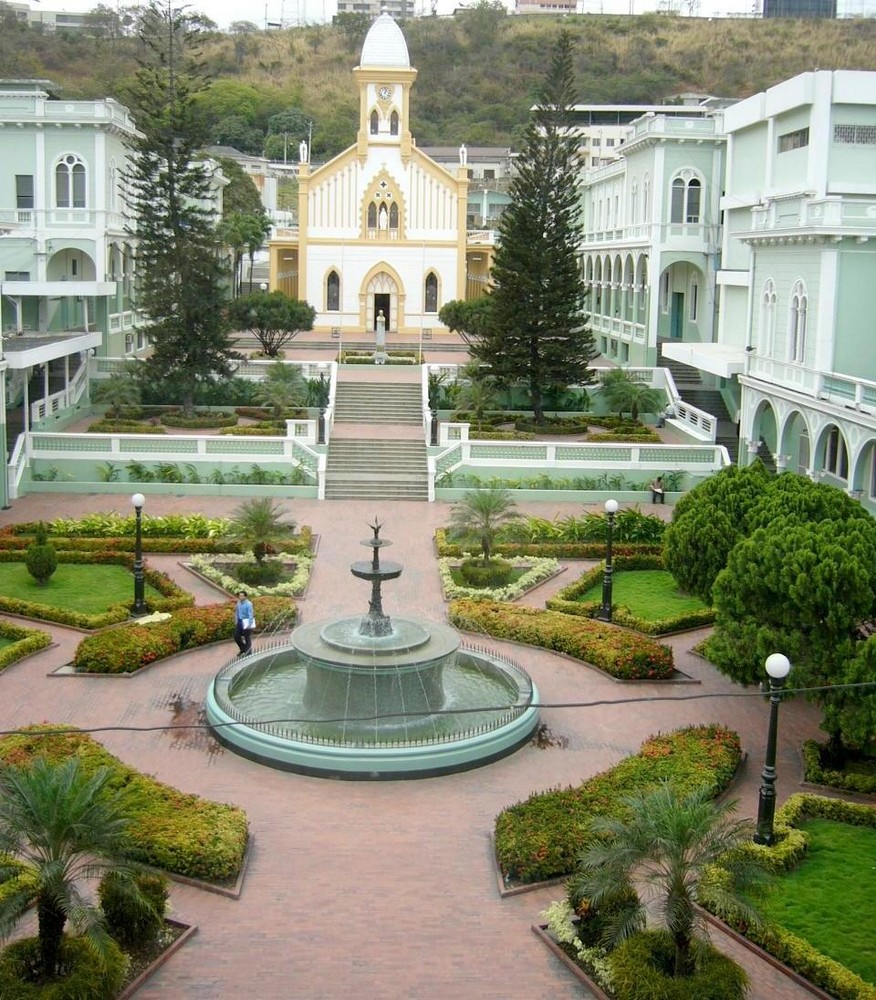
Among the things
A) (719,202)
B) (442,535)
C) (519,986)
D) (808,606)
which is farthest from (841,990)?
(719,202)

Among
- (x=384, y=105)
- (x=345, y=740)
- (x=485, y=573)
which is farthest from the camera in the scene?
(x=384, y=105)

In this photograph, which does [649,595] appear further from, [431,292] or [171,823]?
[431,292]

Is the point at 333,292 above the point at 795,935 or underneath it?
above

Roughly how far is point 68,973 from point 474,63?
359ft

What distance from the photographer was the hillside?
3984 inches

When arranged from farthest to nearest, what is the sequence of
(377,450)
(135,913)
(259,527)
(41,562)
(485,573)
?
1. (377,450)
2. (485,573)
3. (259,527)
4. (41,562)
5. (135,913)

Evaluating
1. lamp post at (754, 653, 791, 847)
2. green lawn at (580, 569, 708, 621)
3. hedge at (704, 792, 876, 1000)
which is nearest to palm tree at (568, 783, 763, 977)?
hedge at (704, 792, 876, 1000)

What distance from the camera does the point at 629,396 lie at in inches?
1499

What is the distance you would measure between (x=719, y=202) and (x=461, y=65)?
245ft

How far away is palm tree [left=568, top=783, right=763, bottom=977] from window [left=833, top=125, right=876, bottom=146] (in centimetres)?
2456

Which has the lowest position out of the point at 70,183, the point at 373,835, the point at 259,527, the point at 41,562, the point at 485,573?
the point at 373,835

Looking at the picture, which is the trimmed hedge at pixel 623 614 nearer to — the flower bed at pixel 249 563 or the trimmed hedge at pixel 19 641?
the flower bed at pixel 249 563

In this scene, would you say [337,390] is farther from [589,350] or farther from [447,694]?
[447,694]

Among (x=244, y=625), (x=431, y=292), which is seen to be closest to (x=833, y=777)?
(x=244, y=625)
